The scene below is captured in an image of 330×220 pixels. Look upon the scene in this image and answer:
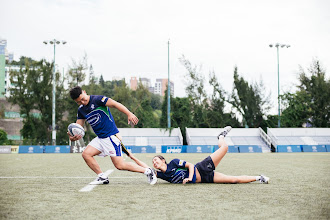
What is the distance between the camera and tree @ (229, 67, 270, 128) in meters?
47.5

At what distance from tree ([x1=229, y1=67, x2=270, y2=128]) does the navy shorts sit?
4152 centimetres

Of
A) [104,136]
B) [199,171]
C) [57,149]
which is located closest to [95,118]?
[104,136]

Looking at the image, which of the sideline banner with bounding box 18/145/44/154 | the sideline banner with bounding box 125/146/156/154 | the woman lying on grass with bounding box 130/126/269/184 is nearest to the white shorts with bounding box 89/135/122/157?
the woman lying on grass with bounding box 130/126/269/184

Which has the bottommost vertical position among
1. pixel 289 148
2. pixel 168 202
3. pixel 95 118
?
pixel 289 148

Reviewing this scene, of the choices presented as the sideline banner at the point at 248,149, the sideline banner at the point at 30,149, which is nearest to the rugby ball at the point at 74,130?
the sideline banner at the point at 30,149

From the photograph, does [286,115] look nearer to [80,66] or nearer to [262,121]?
[262,121]

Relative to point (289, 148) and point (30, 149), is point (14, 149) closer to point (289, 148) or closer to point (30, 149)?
point (30, 149)

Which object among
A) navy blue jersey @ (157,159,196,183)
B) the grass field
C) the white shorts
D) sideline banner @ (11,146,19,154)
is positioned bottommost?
sideline banner @ (11,146,19,154)

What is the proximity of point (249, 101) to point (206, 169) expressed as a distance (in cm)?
4208

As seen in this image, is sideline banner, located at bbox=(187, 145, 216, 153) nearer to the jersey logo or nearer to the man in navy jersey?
the man in navy jersey

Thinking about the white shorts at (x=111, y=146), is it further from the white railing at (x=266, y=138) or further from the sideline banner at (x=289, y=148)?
the white railing at (x=266, y=138)

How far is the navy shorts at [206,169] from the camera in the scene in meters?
6.86

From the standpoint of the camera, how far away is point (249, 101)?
47.8m

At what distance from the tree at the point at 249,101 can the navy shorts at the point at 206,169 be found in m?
41.5
